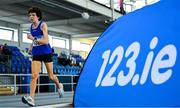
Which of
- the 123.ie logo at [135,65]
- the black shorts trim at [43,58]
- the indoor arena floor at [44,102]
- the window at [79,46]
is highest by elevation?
the window at [79,46]

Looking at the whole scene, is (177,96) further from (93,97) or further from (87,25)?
(87,25)

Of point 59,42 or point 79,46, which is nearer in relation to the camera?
point 59,42

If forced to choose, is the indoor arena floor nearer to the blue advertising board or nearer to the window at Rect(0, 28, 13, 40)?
the blue advertising board

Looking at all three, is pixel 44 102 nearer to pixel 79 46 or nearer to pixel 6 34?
pixel 6 34

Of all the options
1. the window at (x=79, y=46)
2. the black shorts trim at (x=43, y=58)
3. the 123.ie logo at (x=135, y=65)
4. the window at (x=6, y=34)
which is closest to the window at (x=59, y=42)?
the window at (x=79, y=46)

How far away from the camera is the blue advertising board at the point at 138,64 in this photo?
1.78 m

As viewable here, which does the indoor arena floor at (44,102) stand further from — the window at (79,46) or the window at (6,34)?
the window at (79,46)

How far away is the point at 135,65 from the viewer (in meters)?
1.94

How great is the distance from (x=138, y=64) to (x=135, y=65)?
18mm

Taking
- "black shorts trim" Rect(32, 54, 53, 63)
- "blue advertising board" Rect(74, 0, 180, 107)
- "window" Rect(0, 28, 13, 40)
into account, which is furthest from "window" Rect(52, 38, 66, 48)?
"blue advertising board" Rect(74, 0, 180, 107)

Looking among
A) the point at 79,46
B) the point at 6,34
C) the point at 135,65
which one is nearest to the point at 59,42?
the point at 79,46

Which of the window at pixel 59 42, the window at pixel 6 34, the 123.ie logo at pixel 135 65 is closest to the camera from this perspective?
the 123.ie logo at pixel 135 65

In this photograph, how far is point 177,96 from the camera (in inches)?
67.9

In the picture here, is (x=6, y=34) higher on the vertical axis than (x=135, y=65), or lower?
higher
